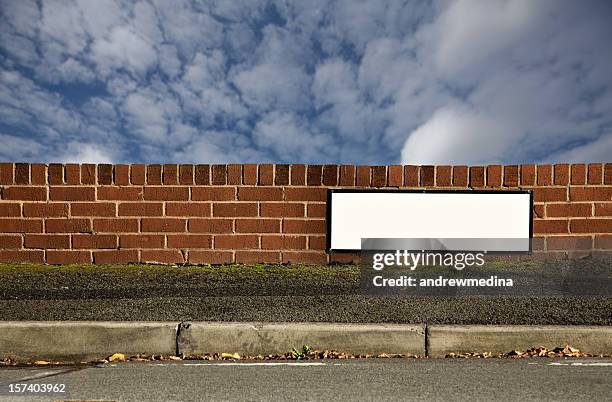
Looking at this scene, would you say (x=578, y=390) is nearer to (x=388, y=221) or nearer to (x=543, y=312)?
(x=543, y=312)

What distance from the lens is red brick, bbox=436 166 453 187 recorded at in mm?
5637

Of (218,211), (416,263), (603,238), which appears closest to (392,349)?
(416,263)

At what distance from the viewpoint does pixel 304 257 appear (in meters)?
5.57

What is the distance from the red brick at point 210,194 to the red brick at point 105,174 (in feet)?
3.33

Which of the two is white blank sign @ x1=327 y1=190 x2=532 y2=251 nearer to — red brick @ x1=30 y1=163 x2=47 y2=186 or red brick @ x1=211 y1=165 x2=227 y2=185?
red brick @ x1=211 y1=165 x2=227 y2=185

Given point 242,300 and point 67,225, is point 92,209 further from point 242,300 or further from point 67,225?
point 242,300

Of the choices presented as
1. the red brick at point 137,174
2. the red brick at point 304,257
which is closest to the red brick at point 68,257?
the red brick at point 137,174

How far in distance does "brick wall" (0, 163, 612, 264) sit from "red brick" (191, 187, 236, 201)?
1cm

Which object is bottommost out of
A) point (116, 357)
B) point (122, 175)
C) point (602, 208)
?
point (116, 357)

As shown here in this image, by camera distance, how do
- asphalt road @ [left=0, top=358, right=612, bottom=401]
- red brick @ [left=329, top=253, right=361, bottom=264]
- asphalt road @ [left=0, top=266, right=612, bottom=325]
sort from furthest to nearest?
red brick @ [left=329, top=253, right=361, bottom=264] < asphalt road @ [left=0, top=266, right=612, bottom=325] < asphalt road @ [left=0, top=358, right=612, bottom=401]

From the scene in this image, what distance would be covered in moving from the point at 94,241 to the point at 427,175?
4179mm

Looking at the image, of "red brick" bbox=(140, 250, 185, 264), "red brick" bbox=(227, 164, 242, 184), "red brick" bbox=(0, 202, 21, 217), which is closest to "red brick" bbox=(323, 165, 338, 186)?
"red brick" bbox=(227, 164, 242, 184)

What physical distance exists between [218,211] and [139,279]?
1.18 metres

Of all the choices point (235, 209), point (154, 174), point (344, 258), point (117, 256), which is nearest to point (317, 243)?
point (344, 258)
